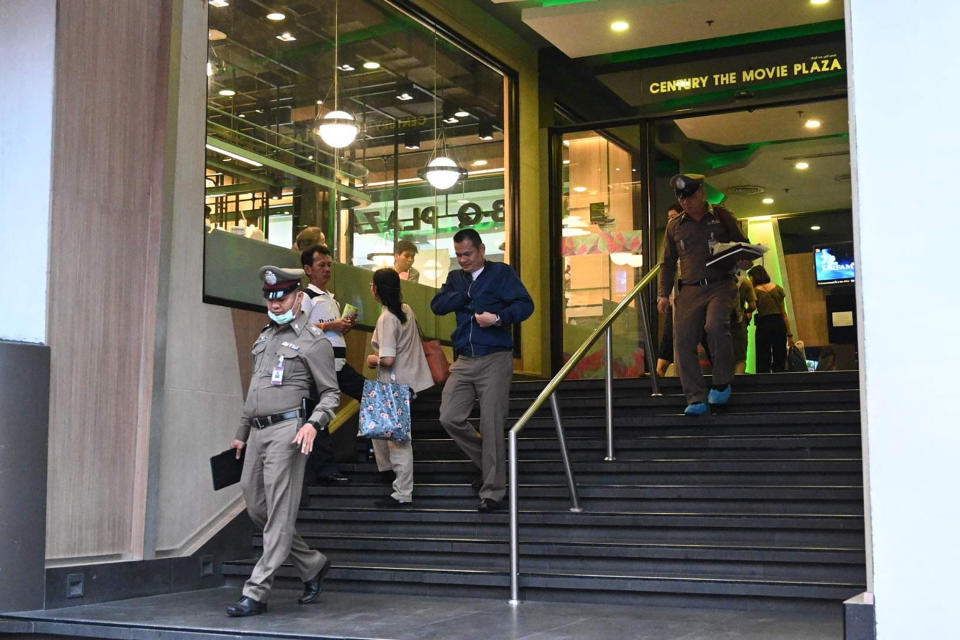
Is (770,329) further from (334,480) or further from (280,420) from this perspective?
(280,420)

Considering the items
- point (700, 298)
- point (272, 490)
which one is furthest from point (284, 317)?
point (700, 298)

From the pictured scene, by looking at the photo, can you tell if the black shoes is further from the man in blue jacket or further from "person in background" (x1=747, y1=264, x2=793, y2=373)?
"person in background" (x1=747, y1=264, x2=793, y2=373)

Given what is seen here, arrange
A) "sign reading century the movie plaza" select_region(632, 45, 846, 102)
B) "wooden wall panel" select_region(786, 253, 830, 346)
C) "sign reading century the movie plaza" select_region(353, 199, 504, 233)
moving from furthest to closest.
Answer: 1. "wooden wall panel" select_region(786, 253, 830, 346)
2. "sign reading century the movie plaza" select_region(632, 45, 846, 102)
3. "sign reading century the movie plaza" select_region(353, 199, 504, 233)

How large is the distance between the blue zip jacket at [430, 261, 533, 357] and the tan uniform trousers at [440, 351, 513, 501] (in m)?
0.08

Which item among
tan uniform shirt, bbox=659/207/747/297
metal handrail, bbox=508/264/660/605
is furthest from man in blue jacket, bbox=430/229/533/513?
tan uniform shirt, bbox=659/207/747/297

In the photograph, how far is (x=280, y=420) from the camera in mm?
5844

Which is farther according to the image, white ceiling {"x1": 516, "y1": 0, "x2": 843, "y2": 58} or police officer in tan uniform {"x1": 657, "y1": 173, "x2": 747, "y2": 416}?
white ceiling {"x1": 516, "y1": 0, "x2": 843, "y2": 58}

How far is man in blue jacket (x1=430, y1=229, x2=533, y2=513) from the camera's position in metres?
7.30

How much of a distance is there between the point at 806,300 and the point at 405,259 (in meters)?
9.61

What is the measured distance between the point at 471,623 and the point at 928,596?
7.43 feet

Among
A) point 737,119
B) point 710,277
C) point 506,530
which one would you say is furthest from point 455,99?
point 506,530

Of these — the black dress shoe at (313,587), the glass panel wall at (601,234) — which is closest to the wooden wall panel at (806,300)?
the glass panel wall at (601,234)

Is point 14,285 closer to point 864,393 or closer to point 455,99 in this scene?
point 864,393

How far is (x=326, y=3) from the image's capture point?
10148 mm
